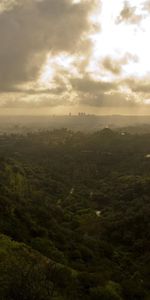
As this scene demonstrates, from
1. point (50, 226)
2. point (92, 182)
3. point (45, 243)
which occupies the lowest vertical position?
point (92, 182)

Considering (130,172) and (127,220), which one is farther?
(130,172)

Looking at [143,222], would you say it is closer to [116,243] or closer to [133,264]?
[116,243]

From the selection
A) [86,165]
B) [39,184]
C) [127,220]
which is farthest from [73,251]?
[86,165]

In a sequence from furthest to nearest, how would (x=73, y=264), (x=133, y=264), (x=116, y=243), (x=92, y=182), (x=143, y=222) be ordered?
(x=92, y=182) < (x=143, y=222) < (x=116, y=243) < (x=133, y=264) < (x=73, y=264)

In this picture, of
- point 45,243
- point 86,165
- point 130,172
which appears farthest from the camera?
point 86,165

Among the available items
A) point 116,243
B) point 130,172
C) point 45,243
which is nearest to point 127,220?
point 116,243

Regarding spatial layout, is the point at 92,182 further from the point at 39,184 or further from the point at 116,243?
the point at 116,243

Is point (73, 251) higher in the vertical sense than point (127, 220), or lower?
higher
